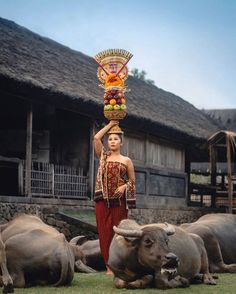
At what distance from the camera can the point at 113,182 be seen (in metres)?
7.71

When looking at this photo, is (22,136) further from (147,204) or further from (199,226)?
(199,226)

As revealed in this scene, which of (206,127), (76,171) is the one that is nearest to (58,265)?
(76,171)

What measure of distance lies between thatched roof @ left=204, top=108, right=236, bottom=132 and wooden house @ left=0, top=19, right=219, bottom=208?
31.1 feet

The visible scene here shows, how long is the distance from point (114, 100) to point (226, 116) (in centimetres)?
2527

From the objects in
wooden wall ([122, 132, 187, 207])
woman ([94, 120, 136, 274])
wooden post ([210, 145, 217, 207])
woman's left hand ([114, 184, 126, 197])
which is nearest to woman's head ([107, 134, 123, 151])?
woman ([94, 120, 136, 274])

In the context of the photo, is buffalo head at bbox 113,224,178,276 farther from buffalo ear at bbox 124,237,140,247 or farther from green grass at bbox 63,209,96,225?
green grass at bbox 63,209,96,225

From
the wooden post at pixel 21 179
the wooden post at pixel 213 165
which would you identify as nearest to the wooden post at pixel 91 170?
the wooden post at pixel 21 179

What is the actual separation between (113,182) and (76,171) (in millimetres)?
7258

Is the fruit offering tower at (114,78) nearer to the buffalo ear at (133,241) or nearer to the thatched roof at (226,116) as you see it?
the buffalo ear at (133,241)

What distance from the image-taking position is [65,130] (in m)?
16.0

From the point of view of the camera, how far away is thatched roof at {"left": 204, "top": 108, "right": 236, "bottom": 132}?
99.0ft

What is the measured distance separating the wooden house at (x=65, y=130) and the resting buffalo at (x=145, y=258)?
582 cm

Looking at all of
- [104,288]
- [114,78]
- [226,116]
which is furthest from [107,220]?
[226,116]

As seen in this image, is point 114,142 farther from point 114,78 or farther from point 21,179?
point 21,179
